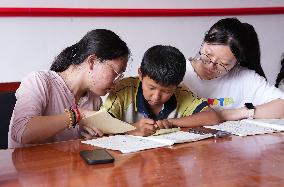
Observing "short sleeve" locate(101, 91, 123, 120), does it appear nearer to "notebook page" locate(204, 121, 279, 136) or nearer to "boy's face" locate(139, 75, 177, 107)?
"boy's face" locate(139, 75, 177, 107)

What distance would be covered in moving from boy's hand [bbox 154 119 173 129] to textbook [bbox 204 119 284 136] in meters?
0.17

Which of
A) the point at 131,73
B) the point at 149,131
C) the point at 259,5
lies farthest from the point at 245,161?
the point at 259,5

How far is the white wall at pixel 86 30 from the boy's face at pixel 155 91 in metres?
0.92

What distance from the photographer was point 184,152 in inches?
54.4

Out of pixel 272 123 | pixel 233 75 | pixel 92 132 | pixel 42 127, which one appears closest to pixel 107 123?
pixel 92 132

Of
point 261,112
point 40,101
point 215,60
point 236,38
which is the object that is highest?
Answer: point 236,38

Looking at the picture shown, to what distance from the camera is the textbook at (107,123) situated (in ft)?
5.06

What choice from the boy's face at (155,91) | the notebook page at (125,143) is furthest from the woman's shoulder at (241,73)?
the notebook page at (125,143)

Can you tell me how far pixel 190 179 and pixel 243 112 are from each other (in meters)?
1.06

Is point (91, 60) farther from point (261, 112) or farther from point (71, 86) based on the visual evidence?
point (261, 112)

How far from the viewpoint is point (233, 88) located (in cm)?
230

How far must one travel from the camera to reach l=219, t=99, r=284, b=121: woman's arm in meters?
2.09

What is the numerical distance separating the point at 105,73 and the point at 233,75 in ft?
2.75

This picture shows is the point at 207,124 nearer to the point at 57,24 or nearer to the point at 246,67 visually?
the point at 246,67
